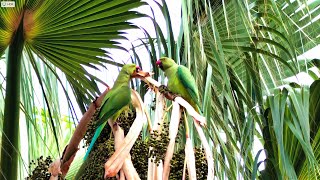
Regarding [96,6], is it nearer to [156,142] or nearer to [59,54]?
[59,54]

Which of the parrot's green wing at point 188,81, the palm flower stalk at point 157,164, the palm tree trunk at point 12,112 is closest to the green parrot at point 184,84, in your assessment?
the parrot's green wing at point 188,81

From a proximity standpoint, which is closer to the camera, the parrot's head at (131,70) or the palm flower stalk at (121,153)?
the palm flower stalk at (121,153)

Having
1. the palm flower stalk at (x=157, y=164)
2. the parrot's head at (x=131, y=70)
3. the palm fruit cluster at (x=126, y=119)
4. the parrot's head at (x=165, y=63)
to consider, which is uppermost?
the parrot's head at (x=165, y=63)

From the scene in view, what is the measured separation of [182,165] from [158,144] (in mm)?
67

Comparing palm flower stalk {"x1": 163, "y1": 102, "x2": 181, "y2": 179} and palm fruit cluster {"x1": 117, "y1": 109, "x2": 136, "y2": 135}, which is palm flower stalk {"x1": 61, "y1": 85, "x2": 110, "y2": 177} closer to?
palm fruit cluster {"x1": 117, "y1": 109, "x2": 136, "y2": 135}

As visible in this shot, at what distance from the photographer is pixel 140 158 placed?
1170mm

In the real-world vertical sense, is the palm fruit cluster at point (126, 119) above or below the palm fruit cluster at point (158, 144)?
above

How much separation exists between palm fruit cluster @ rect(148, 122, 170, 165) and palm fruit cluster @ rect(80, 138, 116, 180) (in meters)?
0.11

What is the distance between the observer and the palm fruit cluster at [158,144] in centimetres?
107

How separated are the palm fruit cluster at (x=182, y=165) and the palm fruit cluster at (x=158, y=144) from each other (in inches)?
1.1

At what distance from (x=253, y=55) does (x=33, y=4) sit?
26.7 inches

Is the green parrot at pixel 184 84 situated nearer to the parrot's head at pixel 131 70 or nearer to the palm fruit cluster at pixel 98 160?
the parrot's head at pixel 131 70

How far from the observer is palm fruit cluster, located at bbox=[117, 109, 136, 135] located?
1237 millimetres

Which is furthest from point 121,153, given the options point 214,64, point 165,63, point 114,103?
point 214,64
